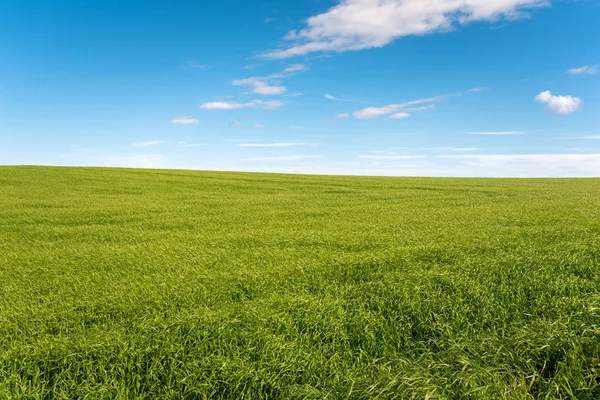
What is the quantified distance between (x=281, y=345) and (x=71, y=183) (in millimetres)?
23705

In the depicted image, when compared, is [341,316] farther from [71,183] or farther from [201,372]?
[71,183]

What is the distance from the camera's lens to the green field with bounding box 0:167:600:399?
2.98 metres

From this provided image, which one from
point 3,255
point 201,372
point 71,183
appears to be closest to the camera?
point 201,372

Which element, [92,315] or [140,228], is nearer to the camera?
[92,315]

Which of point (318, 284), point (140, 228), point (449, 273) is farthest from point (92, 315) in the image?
point (140, 228)

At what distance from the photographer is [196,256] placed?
250 inches

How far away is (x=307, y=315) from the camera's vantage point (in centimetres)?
393

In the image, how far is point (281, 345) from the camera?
3.39 metres

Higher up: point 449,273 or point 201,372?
point 449,273

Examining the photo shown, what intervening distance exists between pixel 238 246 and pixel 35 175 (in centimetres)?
2654

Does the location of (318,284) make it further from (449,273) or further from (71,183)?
(71,183)

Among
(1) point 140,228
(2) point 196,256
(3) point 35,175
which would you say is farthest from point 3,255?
(3) point 35,175

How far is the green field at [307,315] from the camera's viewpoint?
9.78ft

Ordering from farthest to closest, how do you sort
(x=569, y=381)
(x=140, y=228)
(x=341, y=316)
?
(x=140, y=228), (x=341, y=316), (x=569, y=381)
